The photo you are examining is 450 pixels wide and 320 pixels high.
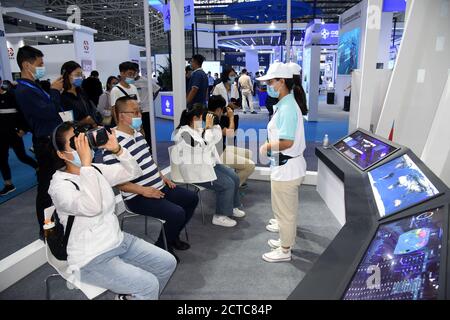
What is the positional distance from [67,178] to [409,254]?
151 centimetres

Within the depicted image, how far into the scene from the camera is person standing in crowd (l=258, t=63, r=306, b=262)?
2516mm

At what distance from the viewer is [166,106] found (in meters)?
10.7

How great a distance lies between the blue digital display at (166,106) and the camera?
34.0 ft

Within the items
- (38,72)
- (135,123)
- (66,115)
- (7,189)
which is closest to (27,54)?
(38,72)

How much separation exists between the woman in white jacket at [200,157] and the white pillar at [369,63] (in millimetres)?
1613

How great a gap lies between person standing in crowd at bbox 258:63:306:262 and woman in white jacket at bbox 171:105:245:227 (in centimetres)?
75

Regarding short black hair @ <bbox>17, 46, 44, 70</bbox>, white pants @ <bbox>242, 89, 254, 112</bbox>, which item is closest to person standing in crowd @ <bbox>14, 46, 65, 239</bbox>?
short black hair @ <bbox>17, 46, 44, 70</bbox>

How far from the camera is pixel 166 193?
2.91 m

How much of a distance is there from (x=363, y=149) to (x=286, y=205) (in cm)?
100

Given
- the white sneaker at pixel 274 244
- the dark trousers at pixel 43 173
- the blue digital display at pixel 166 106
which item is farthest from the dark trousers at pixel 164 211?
the blue digital display at pixel 166 106

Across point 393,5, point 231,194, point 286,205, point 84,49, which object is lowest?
point 231,194

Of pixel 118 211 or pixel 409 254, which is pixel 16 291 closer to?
pixel 118 211

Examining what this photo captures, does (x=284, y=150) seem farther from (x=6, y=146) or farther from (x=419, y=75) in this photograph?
(x=6, y=146)

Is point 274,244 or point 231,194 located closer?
point 274,244
